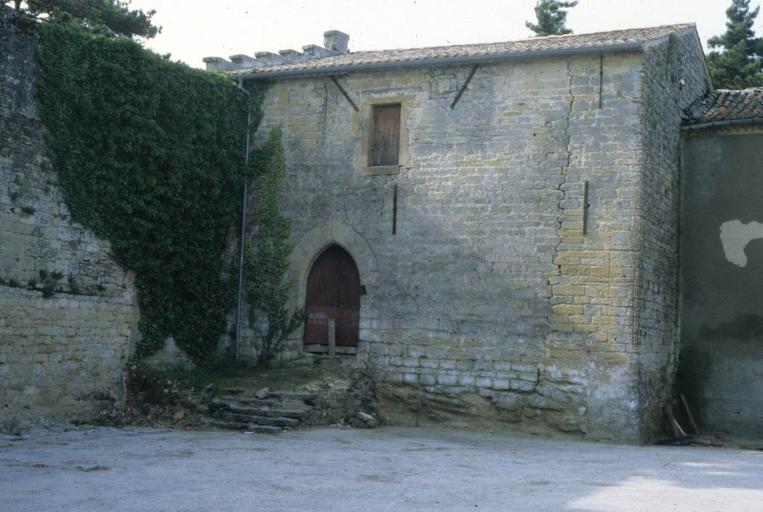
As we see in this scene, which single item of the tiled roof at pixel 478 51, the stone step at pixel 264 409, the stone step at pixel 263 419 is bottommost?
the stone step at pixel 263 419

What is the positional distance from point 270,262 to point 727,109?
7824 mm

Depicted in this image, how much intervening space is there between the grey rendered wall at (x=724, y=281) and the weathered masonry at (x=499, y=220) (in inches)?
16.1

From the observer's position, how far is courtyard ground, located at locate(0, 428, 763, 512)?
7.98 metres

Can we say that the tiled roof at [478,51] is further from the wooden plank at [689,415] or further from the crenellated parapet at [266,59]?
the wooden plank at [689,415]

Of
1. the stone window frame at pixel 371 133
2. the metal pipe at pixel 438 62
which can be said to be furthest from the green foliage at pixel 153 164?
the stone window frame at pixel 371 133

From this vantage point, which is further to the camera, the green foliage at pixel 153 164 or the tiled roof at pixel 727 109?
the tiled roof at pixel 727 109

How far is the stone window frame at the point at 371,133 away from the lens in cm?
1505

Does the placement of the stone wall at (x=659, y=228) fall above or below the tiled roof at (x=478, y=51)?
below

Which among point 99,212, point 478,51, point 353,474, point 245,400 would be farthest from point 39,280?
point 478,51

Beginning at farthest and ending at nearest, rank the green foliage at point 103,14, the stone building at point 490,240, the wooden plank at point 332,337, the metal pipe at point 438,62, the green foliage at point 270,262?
the green foliage at point 103,14, the green foliage at point 270,262, the wooden plank at point 332,337, the metal pipe at point 438,62, the stone building at point 490,240

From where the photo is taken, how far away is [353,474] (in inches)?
375

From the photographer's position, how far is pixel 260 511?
295 inches

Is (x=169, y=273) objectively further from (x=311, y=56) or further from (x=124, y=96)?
(x=311, y=56)

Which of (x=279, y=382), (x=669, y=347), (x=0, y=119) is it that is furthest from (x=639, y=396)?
(x=0, y=119)
